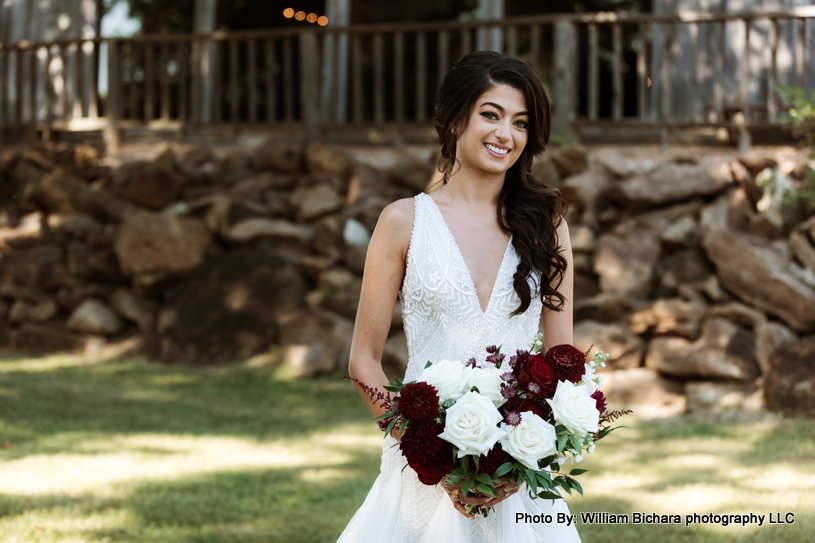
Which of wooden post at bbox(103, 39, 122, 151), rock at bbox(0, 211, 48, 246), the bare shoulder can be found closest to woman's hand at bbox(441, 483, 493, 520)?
the bare shoulder

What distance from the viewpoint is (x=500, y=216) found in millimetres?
2688

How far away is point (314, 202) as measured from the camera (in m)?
9.45

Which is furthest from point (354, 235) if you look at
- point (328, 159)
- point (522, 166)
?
point (522, 166)

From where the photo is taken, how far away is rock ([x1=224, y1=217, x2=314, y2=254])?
918 centimetres

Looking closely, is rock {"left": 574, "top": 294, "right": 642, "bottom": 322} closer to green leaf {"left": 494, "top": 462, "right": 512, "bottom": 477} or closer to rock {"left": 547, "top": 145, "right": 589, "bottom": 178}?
rock {"left": 547, "top": 145, "right": 589, "bottom": 178}

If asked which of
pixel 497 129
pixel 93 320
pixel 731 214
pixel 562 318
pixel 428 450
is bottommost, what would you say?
pixel 93 320

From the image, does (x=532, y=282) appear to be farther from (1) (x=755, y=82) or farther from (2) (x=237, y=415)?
(1) (x=755, y=82)

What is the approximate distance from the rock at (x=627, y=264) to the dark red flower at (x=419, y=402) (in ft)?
20.3

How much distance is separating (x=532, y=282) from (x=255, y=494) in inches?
122

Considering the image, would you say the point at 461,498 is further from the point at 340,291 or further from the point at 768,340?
the point at 340,291

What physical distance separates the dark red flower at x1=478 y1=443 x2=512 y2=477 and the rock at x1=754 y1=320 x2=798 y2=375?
5620 mm

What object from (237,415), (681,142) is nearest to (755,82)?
(681,142)

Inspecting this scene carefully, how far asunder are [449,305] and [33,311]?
8149mm

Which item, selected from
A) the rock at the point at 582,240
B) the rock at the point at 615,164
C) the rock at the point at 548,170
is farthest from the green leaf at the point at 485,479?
the rock at the point at 615,164
